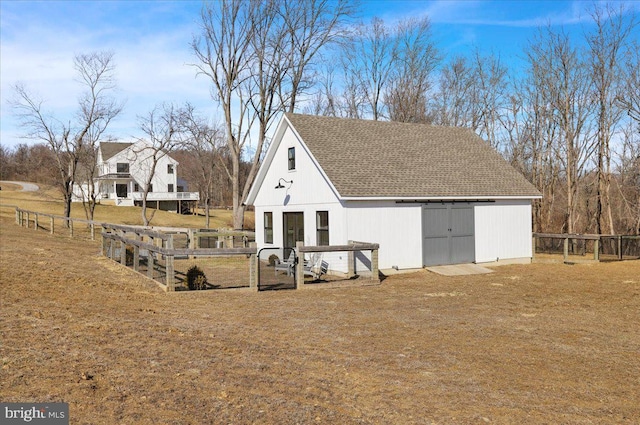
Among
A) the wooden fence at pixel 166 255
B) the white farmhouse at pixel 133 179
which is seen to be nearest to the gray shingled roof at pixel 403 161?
the wooden fence at pixel 166 255

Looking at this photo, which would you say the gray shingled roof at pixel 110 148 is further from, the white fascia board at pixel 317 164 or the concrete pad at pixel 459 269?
the concrete pad at pixel 459 269

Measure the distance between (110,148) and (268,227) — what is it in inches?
2052

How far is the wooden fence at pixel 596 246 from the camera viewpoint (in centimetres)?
2125

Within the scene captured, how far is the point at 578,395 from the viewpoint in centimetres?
607

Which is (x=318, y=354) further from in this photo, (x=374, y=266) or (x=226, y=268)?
(x=226, y=268)

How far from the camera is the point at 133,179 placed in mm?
65688

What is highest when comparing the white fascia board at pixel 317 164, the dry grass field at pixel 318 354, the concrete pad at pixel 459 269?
the white fascia board at pixel 317 164

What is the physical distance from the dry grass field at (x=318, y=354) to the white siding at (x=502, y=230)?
6278mm

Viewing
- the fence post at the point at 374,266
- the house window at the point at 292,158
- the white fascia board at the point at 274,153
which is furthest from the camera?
the house window at the point at 292,158

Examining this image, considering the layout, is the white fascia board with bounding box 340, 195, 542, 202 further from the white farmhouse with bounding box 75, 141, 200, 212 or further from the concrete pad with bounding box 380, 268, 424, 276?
the white farmhouse with bounding box 75, 141, 200, 212

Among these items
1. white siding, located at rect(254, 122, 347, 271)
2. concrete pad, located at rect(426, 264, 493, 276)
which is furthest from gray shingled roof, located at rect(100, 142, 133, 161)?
concrete pad, located at rect(426, 264, 493, 276)

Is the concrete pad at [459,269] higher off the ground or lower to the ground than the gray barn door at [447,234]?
lower

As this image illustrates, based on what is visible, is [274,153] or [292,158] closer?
[292,158]

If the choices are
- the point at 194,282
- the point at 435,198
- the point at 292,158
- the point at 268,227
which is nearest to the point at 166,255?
the point at 194,282
